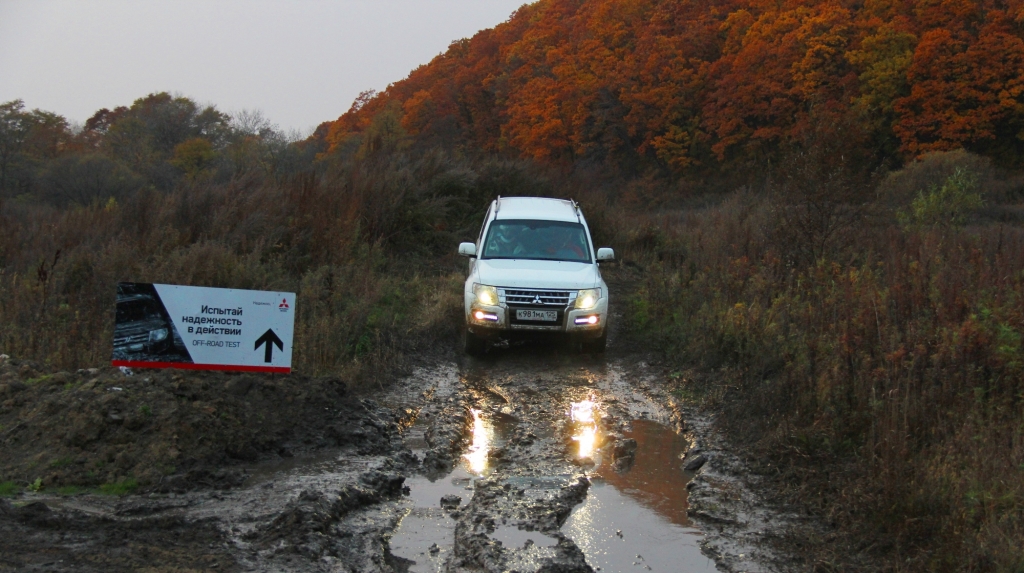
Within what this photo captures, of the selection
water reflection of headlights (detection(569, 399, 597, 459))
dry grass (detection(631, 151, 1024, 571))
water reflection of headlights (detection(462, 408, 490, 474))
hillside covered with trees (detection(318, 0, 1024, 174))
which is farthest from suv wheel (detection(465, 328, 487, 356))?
hillside covered with trees (detection(318, 0, 1024, 174))

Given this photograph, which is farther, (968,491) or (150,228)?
(150,228)

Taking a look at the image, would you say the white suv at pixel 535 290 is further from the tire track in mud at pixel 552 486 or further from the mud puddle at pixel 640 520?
the mud puddle at pixel 640 520

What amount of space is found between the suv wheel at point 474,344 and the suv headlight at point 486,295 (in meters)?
0.51

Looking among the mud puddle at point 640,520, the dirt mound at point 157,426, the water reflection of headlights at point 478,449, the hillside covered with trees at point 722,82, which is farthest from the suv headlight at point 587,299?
the hillside covered with trees at point 722,82

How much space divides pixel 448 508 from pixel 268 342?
2.44 m

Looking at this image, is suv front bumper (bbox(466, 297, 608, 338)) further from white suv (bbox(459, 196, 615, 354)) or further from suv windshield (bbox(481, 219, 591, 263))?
suv windshield (bbox(481, 219, 591, 263))

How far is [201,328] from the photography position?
700 centimetres

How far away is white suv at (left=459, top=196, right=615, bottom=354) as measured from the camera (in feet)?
35.0

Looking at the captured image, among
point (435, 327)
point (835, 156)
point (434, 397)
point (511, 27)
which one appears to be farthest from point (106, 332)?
point (511, 27)

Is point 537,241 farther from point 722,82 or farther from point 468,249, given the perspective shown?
point 722,82

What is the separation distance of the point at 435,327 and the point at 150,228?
18.3 ft

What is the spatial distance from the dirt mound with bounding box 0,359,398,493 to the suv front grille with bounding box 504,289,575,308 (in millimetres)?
3451

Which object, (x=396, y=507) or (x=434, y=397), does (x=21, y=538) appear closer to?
(x=396, y=507)

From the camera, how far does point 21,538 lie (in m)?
4.51
